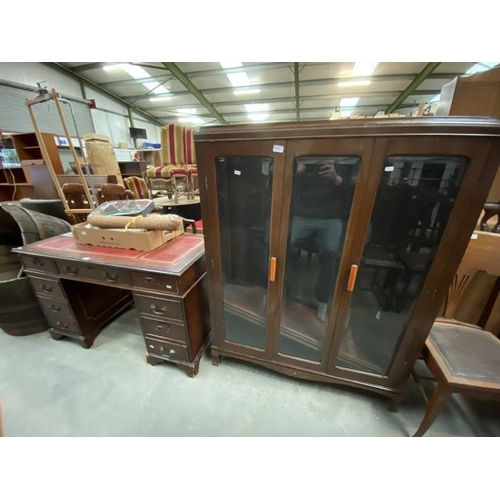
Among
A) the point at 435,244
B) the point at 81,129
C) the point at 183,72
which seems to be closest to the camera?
the point at 435,244

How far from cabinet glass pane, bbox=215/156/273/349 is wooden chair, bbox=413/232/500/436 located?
85 cm

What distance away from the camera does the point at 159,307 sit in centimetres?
123

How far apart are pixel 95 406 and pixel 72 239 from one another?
1.12 m

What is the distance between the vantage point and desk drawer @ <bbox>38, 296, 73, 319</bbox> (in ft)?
4.88

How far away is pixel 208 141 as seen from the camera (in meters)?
0.94

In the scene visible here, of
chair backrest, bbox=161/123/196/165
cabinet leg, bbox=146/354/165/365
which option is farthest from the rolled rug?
chair backrest, bbox=161/123/196/165

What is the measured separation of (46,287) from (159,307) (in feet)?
2.98

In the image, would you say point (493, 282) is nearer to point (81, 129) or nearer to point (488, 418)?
point (488, 418)

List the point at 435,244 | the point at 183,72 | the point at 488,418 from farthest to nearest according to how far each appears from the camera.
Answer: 1. the point at 183,72
2. the point at 488,418
3. the point at 435,244

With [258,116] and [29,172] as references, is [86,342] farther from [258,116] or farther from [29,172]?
[258,116]

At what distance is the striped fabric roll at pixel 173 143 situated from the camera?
3144 mm

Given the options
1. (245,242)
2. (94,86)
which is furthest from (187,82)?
(245,242)

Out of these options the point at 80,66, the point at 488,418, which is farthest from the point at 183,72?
the point at 488,418

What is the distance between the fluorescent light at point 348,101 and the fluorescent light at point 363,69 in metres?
1.83
